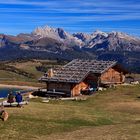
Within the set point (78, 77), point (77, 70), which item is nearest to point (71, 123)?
point (78, 77)

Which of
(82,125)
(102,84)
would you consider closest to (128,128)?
(82,125)

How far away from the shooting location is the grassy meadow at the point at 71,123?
4075cm

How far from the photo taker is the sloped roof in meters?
87.6

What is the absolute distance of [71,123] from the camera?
49031 millimetres

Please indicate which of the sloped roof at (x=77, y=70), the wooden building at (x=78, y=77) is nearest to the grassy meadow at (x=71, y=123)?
the wooden building at (x=78, y=77)

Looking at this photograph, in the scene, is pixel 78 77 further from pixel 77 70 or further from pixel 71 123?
pixel 71 123

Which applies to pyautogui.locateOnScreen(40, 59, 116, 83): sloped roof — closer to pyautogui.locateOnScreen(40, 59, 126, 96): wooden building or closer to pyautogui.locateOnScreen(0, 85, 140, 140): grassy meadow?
pyautogui.locateOnScreen(40, 59, 126, 96): wooden building

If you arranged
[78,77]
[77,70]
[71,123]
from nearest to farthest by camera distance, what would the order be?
[71,123] < [78,77] < [77,70]

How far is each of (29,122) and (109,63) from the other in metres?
53.5

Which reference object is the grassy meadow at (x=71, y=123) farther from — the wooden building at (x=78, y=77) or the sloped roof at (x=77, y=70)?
the sloped roof at (x=77, y=70)

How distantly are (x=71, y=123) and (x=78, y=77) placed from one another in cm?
3852

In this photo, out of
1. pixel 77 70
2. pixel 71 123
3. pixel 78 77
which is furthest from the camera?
pixel 77 70

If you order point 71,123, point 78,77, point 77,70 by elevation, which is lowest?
point 71,123

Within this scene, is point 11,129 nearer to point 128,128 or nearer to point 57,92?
point 128,128
